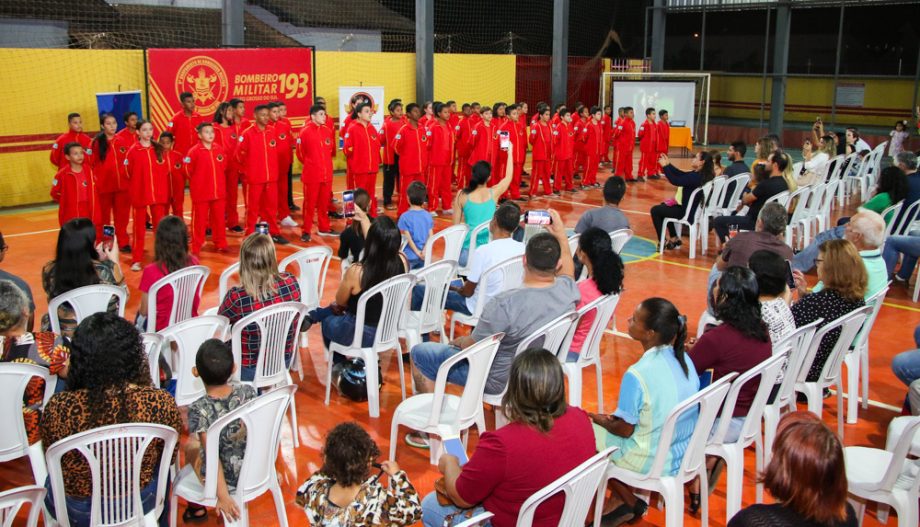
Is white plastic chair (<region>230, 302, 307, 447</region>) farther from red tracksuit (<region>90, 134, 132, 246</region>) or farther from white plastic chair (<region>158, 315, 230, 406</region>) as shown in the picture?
red tracksuit (<region>90, 134, 132, 246</region>)

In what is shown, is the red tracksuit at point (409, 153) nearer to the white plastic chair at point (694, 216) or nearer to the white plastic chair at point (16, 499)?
the white plastic chair at point (694, 216)

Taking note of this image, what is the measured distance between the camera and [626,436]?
3566 mm

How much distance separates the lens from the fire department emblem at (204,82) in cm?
1217

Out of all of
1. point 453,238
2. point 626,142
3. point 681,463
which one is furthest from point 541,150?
point 681,463

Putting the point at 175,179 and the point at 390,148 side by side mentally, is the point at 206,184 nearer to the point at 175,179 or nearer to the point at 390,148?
the point at 175,179

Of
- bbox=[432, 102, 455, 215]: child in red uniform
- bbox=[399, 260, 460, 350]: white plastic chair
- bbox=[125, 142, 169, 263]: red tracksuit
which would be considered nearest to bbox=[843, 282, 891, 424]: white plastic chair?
bbox=[399, 260, 460, 350]: white plastic chair

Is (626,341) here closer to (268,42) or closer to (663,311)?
(663,311)

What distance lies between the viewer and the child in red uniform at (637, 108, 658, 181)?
15.2 m

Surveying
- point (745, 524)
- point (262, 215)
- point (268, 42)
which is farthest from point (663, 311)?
point (268, 42)

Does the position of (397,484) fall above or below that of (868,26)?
below

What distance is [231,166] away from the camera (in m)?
9.91

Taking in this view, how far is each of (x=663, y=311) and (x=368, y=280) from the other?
79.3 inches

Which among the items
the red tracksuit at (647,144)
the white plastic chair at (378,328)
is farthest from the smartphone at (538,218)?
the red tracksuit at (647,144)

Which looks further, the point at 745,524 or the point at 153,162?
the point at 153,162
